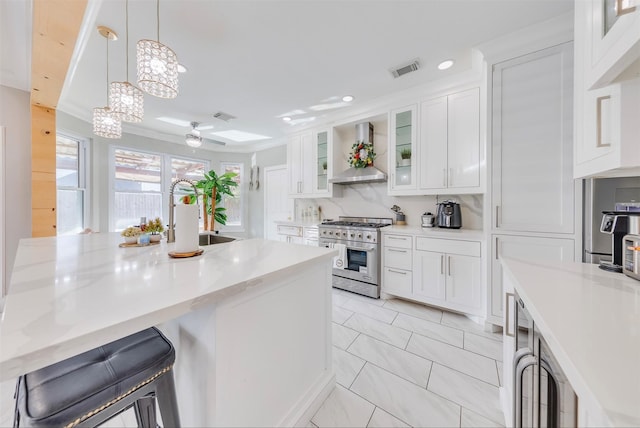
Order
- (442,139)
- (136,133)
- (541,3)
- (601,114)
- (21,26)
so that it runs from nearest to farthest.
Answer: (601,114)
(541,3)
(21,26)
(442,139)
(136,133)

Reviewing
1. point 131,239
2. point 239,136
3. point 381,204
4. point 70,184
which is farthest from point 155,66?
point 239,136

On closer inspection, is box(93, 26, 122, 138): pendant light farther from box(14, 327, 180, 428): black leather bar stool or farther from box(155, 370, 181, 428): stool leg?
→ box(155, 370, 181, 428): stool leg

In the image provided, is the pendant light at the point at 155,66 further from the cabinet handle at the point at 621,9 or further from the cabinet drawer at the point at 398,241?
the cabinet drawer at the point at 398,241

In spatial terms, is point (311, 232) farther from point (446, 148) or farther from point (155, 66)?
point (155, 66)

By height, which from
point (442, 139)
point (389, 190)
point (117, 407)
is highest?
point (442, 139)

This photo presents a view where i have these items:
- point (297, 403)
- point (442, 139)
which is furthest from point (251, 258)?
point (442, 139)

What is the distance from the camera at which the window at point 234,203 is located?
5.66 m

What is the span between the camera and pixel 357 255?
3.19 meters

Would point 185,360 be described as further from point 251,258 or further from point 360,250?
point 360,250

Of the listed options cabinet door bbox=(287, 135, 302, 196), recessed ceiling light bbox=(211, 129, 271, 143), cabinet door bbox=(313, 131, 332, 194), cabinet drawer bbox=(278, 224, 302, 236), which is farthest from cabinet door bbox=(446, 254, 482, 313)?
recessed ceiling light bbox=(211, 129, 271, 143)

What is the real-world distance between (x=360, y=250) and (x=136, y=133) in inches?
180

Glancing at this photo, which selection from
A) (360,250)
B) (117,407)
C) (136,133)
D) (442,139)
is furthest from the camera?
→ (136,133)

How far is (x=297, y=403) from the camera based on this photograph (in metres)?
1.28

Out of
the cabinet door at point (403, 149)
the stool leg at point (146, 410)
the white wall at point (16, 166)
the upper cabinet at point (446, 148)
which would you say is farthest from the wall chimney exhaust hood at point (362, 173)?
the white wall at point (16, 166)
